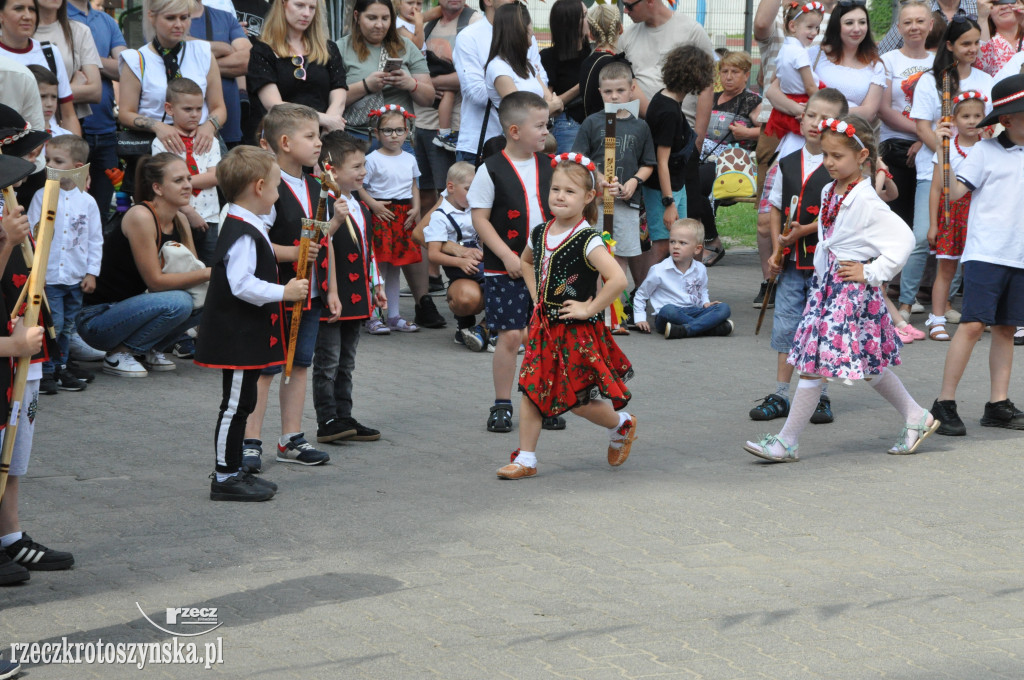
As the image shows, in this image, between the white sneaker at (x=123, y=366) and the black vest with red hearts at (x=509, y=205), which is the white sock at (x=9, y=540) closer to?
the black vest with red hearts at (x=509, y=205)

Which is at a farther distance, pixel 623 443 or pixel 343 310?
pixel 343 310

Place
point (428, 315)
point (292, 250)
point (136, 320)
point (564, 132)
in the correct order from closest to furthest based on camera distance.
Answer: point (292, 250) → point (136, 320) → point (428, 315) → point (564, 132)

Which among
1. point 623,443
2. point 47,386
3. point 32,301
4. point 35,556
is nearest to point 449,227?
point 47,386

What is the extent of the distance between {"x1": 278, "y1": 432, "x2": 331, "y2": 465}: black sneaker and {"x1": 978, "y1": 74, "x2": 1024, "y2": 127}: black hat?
4256mm

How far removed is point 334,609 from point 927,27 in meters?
8.46

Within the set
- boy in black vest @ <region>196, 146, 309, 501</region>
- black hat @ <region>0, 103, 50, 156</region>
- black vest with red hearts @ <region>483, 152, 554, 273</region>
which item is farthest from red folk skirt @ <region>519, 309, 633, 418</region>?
black hat @ <region>0, 103, 50, 156</region>

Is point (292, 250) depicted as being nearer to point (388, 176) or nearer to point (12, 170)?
point (12, 170)

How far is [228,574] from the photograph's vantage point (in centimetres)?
491

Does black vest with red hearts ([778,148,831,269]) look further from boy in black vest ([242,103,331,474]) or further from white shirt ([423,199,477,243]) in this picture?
boy in black vest ([242,103,331,474])

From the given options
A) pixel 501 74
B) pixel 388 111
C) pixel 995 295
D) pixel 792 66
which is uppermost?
pixel 792 66

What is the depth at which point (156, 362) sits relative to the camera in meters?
8.85

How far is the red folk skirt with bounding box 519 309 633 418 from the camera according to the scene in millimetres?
6332

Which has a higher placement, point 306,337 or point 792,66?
point 792,66

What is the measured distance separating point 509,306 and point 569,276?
1.04 meters
